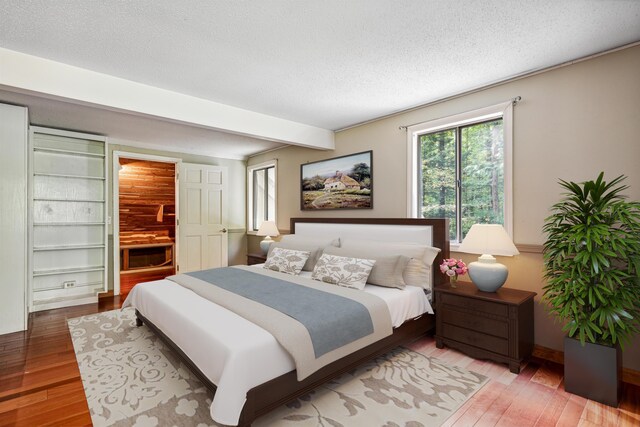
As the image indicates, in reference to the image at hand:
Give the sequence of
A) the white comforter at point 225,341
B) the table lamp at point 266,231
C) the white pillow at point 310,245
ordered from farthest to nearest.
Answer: the table lamp at point 266,231, the white pillow at point 310,245, the white comforter at point 225,341

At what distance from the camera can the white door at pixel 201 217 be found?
5.63 m

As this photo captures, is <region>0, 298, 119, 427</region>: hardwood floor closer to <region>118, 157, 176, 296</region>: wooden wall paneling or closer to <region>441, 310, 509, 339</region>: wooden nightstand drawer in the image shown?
<region>441, 310, 509, 339</region>: wooden nightstand drawer

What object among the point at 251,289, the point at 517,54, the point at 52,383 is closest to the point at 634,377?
the point at 517,54

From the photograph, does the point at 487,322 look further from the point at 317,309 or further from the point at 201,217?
the point at 201,217

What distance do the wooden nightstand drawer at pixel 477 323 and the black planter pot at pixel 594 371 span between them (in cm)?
41

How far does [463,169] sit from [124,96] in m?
3.45

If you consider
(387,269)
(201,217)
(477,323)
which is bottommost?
(477,323)

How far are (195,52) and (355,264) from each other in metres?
2.27

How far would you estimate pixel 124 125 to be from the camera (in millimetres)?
4172

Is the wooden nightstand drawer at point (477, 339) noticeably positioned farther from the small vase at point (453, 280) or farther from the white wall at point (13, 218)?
the white wall at point (13, 218)

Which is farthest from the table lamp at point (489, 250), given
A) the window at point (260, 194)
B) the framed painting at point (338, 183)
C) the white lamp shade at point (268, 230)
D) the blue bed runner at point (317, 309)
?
the window at point (260, 194)

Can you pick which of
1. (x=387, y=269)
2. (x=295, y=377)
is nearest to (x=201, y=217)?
(x=387, y=269)

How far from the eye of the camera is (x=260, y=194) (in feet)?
20.7

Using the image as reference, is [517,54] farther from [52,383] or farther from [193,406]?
[52,383]
